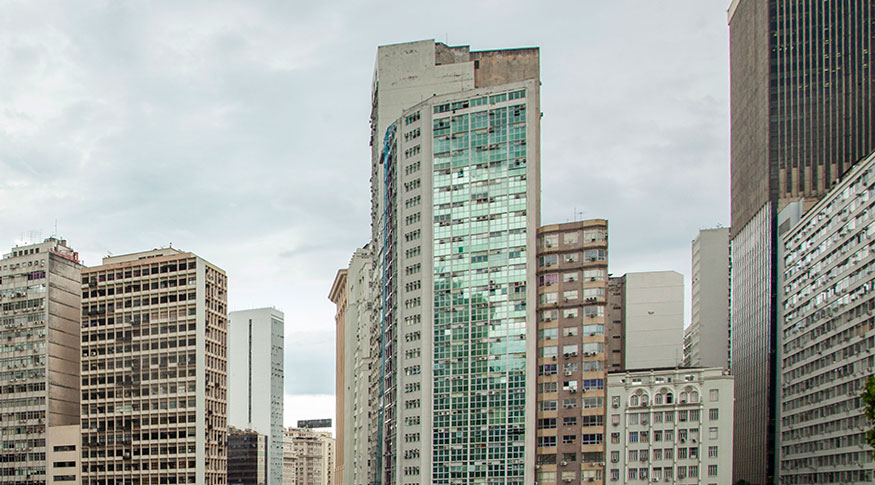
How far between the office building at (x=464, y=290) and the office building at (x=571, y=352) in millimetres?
2116

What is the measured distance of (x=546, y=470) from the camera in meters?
141

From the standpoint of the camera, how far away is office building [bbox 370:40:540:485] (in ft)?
479

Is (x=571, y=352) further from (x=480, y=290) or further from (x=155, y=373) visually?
(x=155, y=373)

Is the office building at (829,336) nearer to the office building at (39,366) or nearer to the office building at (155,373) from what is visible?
the office building at (155,373)

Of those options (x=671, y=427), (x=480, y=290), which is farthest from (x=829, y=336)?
(x=480, y=290)

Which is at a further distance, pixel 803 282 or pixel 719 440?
pixel 803 282

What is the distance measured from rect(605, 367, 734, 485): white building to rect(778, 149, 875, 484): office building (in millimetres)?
20363

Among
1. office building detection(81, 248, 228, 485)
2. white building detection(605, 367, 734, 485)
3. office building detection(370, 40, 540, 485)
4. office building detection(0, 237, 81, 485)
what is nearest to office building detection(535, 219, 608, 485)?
office building detection(370, 40, 540, 485)

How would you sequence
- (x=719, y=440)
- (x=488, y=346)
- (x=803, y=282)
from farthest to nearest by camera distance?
(x=803, y=282) < (x=488, y=346) < (x=719, y=440)

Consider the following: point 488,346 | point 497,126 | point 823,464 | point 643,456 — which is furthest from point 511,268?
point 823,464

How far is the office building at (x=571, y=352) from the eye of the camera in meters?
142

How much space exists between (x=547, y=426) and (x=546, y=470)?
6.36 metres

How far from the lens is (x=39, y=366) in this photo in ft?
593

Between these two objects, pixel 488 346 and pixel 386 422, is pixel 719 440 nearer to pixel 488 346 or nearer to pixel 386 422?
pixel 488 346
